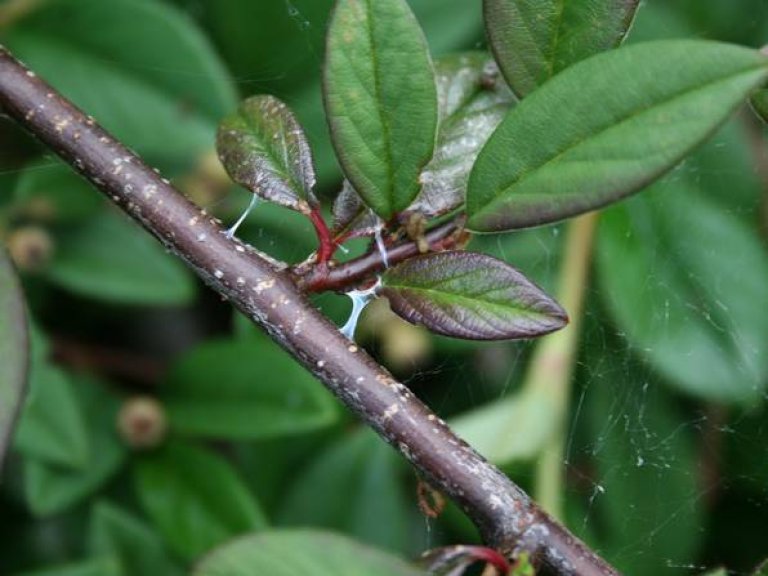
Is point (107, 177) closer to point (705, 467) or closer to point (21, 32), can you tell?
point (21, 32)

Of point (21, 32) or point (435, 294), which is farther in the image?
point (21, 32)

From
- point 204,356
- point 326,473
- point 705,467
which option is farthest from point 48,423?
point 705,467

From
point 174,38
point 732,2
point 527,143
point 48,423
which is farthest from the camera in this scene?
point 732,2

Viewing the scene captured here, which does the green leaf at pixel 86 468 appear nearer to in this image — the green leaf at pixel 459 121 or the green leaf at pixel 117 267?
the green leaf at pixel 117 267

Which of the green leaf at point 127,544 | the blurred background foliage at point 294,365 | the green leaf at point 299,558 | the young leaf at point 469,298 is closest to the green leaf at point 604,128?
the young leaf at point 469,298

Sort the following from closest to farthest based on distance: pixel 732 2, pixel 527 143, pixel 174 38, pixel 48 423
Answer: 1. pixel 527 143
2. pixel 48 423
3. pixel 174 38
4. pixel 732 2

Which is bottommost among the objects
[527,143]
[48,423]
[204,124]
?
[48,423]

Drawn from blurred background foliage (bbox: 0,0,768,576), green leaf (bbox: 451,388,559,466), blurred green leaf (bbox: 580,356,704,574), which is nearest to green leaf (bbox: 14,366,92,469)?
blurred background foliage (bbox: 0,0,768,576)
